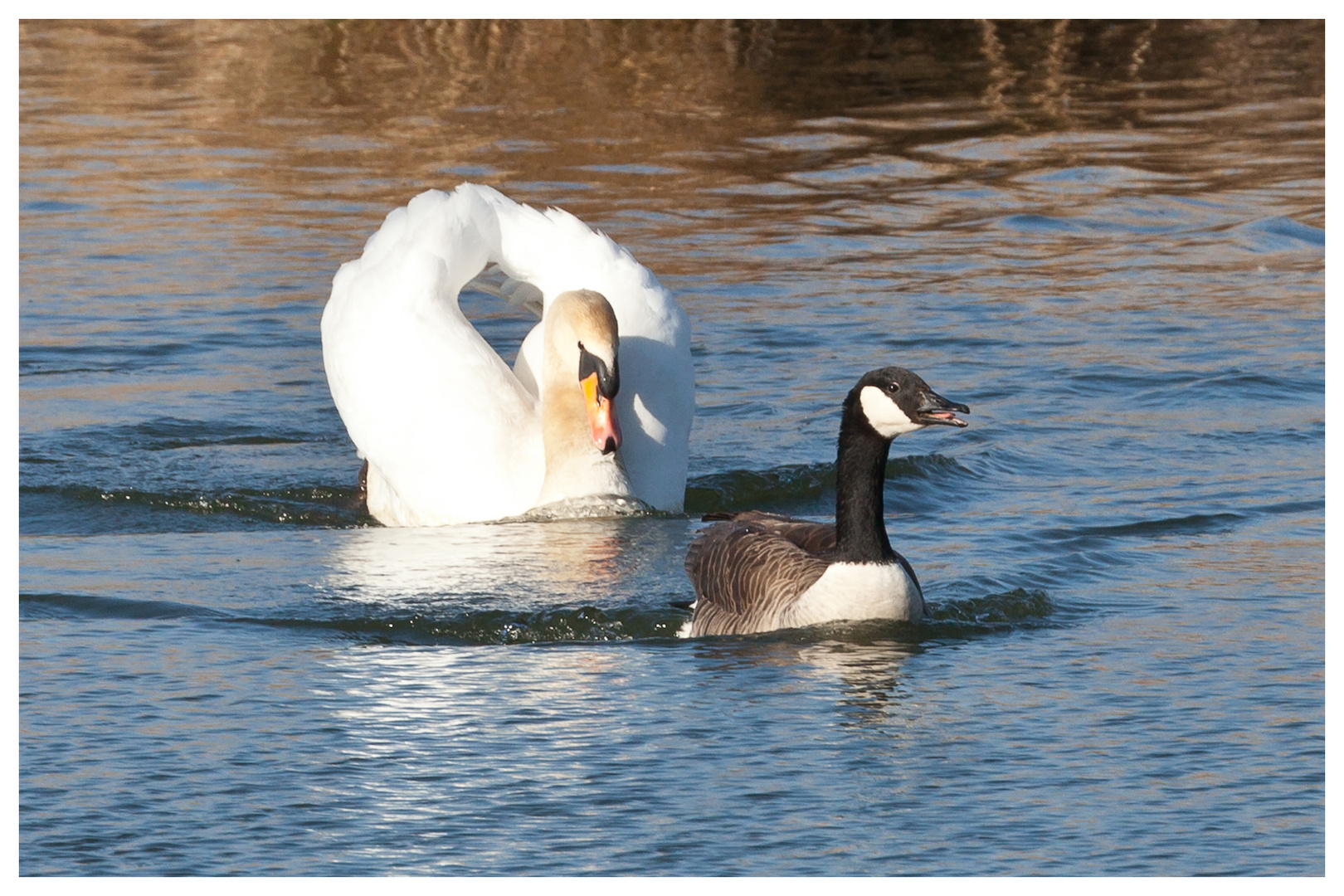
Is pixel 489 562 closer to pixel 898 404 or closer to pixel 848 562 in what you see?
pixel 848 562

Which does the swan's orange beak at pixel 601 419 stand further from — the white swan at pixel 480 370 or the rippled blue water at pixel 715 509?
the rippled blue water at pixel 715 509

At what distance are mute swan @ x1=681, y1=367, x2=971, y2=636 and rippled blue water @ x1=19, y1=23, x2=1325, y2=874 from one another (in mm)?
147

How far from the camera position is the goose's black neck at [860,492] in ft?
26.6

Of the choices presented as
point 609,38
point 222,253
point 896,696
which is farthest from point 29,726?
point 609,38

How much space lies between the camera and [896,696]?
24.6 feet

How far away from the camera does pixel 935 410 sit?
7.95m

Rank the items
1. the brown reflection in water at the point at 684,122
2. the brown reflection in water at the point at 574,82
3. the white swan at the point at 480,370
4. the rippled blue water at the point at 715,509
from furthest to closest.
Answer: the brown reflection in water at the point at 574,82, the brown reflection in water at the point at 684,122, the white swan at the point at 480,370, the rippled blue water at the point at 715,509

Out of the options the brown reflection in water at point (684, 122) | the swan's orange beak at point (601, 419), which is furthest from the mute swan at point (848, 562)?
the brown reflection in water at point (684, 122)

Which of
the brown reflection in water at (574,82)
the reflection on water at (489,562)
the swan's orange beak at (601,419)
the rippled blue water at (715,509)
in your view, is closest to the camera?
the rippled blue water at (715,509)

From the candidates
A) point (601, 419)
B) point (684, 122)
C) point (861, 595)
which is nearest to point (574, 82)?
point (684, 122)

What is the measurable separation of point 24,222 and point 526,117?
578 cm

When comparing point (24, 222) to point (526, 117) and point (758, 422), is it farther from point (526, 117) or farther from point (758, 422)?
point (758, 422)

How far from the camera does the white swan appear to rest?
392 inches

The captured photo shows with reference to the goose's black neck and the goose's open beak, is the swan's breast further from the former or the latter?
the goose's open beak
